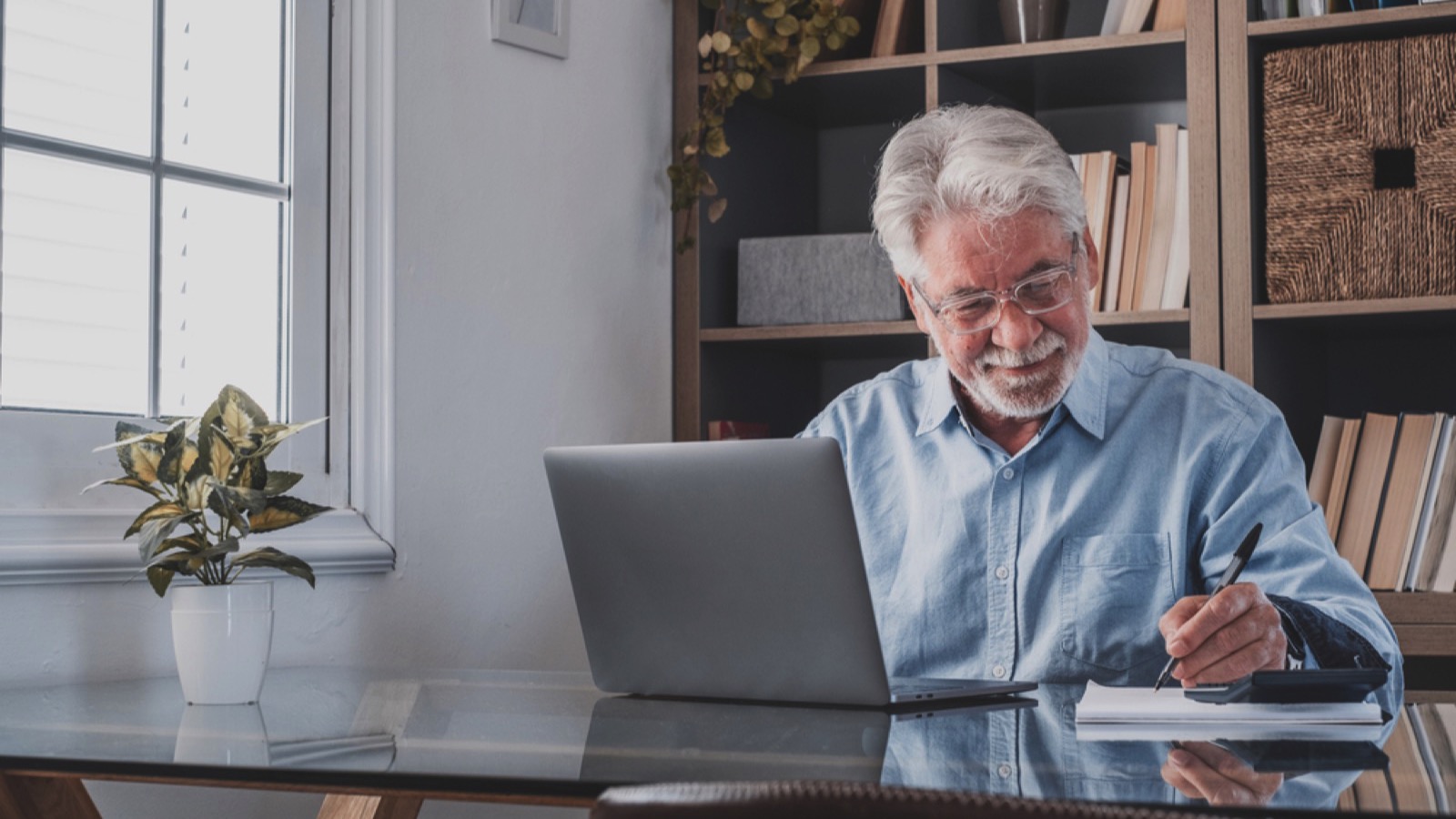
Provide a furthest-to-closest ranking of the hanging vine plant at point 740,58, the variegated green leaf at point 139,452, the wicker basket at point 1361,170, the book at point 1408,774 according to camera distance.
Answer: the hanging vine plant at point 740,58
the wicker basket at point 1361,170
the variegated green leaf at point 139,452
the book at point 1408,774

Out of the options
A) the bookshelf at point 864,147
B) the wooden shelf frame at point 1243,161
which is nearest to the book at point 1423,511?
the wooden shelf frame at point 1243,161

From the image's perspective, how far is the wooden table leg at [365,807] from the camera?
146 centimetres

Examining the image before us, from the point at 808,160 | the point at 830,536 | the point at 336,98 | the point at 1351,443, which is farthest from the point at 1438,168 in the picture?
the point at 336,98

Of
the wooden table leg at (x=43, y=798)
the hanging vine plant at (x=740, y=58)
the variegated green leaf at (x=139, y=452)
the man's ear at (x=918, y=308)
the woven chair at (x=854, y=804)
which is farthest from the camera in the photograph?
the hanging vine plant at (x=740, y=58)

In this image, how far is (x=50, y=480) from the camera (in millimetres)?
1651

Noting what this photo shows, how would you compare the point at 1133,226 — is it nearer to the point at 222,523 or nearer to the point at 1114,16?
the point at 1114,16

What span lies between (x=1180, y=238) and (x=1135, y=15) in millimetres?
374

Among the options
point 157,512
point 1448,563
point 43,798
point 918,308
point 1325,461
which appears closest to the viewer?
point 43,798

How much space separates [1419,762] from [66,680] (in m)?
1.33

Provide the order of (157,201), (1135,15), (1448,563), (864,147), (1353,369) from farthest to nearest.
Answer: (864,147) < (1353,369) < (1135,15) < (1448,563) < (157,201)

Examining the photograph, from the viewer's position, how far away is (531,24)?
7.60ft

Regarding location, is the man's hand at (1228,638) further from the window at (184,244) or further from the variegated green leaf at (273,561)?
the window at (184,244)

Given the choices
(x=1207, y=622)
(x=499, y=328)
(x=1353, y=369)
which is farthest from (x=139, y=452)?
(x=1353, y=369)

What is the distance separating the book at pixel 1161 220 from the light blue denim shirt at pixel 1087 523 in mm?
430
